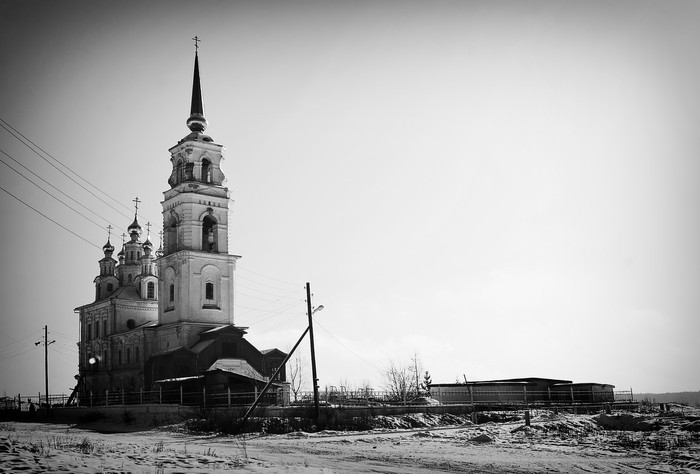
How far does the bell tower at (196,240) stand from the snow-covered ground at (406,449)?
20565 mm

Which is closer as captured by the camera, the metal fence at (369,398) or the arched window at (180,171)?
the metal fence at (369,398)

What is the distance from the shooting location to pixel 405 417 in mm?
33156

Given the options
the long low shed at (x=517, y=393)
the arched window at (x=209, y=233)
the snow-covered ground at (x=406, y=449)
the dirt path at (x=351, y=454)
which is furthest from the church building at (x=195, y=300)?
the dirt path at (x=351, y=454)

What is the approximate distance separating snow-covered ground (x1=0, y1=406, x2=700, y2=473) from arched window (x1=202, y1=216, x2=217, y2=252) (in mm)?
23769

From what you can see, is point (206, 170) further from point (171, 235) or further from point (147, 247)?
point (147, 247)

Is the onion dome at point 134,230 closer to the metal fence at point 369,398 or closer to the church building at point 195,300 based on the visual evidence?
the church building at point 195,300

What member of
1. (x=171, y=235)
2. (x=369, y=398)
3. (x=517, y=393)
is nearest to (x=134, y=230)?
(x=171, y=235)

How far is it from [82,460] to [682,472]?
13906 mm

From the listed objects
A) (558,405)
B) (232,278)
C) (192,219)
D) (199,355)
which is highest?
(192,219)

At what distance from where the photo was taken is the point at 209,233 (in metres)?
56.4

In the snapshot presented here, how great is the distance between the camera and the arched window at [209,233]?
56062 millimetres

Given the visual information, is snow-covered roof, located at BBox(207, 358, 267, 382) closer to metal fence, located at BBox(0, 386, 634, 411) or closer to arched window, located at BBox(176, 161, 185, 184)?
metal fence, located at BBox(0, 386, 634, 411)

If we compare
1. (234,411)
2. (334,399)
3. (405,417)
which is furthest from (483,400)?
(234,411)

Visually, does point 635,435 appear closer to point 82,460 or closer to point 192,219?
point 82,460
